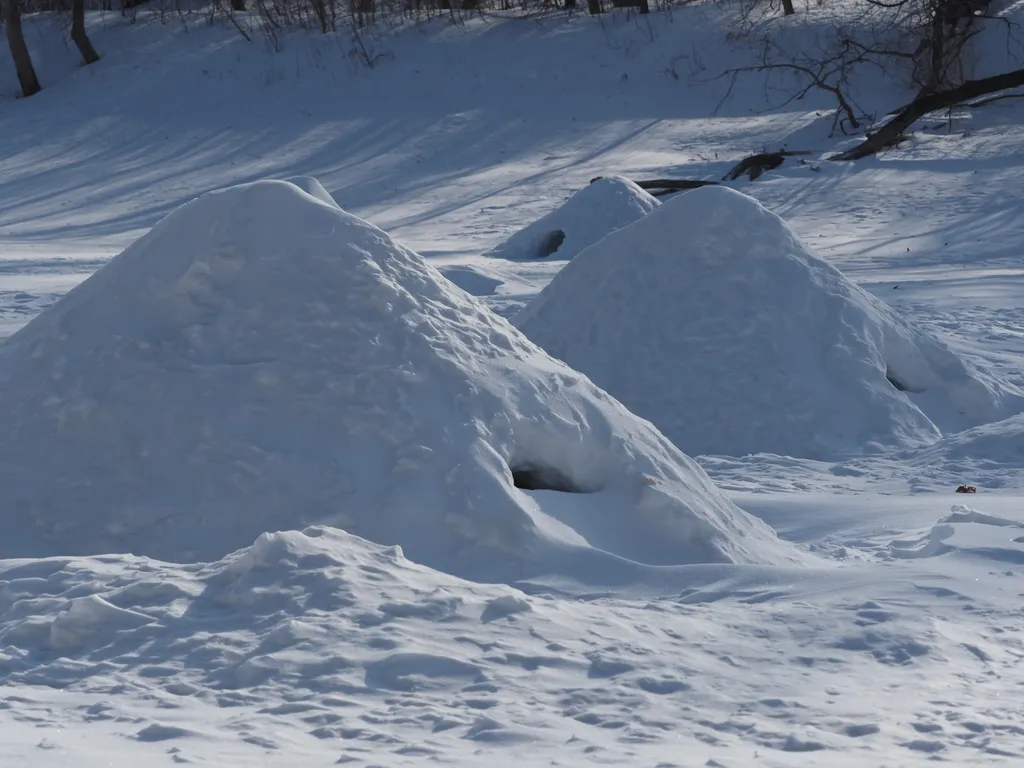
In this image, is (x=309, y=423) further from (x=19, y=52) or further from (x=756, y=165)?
(x=19, y=52)

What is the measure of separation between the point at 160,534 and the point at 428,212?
594 inches

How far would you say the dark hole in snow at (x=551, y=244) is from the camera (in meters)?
15.2

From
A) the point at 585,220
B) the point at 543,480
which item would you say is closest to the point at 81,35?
the point at 585,220

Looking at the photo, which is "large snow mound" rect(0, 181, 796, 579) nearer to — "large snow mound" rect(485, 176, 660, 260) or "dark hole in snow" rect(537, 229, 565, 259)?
"large snow mound" rect(485, 176, 660, 260)

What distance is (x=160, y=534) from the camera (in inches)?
196

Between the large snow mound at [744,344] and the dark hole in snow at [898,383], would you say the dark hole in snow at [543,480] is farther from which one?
the dark hole in snow at [898,383]

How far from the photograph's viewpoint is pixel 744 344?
28.3 feet

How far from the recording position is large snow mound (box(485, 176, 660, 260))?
14.6 meters

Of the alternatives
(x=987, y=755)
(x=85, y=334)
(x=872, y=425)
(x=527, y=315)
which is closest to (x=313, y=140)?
(x=527, y=315)

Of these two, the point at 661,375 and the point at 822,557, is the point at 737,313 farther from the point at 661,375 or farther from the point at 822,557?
the point at 822,557

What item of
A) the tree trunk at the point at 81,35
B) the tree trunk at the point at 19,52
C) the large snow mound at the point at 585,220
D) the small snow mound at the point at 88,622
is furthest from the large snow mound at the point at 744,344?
the tree trunk at the point at 81,35

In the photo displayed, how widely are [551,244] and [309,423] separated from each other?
10.5 meters

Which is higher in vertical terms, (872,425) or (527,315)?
(527,315)

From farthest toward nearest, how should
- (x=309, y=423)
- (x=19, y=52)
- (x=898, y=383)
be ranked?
(x=19, y=52)
(x=898, y=383)
(x=309, y=423)
